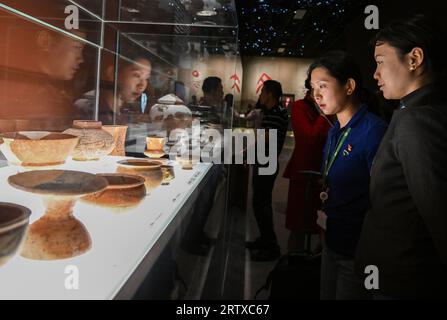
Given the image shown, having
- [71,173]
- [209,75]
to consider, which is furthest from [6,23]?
[209,75]

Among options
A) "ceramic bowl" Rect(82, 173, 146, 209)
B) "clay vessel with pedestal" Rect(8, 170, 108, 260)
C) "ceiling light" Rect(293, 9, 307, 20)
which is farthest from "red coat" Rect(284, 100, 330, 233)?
"ceiling light" Rect(293, 9, 307, 20)

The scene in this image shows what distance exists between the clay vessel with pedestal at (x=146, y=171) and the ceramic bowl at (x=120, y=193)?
12cm

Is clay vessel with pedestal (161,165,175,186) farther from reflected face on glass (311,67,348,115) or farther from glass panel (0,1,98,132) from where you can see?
reflected face on glass (311,67,348,115)

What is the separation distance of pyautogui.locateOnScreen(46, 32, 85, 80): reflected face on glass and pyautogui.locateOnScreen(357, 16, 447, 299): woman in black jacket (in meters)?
0.92

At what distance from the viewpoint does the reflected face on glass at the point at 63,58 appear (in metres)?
1.11

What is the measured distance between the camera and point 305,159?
2496mm

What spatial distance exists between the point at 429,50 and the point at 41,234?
102 cm

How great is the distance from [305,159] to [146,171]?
164 centimetres

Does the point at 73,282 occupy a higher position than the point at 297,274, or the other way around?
the point at 73,282

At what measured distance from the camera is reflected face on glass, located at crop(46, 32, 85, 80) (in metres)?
1.11

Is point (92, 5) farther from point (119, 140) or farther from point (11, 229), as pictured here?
point (11, 229)

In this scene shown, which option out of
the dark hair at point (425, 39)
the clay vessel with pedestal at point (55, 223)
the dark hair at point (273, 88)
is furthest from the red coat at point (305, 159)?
the clay vessel with pedestal at point (55, 223)

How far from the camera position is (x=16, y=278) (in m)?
0.54

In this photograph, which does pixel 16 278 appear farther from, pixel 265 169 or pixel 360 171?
pixel 265 169
